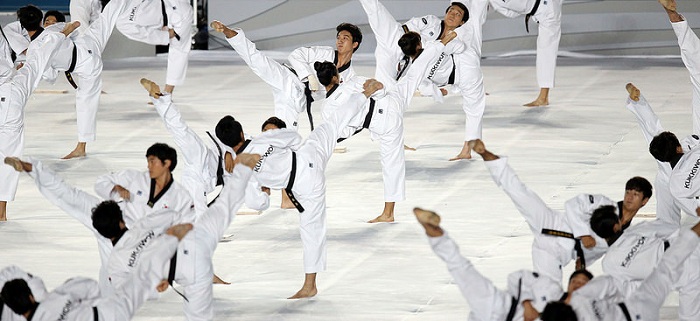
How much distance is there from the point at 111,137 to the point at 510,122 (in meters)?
3.52

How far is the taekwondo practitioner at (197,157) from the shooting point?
6387 millimetres

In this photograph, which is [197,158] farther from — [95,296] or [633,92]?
[633,92]

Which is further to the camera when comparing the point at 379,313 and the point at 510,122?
the point at 510,122

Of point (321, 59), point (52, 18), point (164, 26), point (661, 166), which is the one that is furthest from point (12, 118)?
point (661, 166)

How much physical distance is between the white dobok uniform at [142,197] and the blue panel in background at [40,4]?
367 inches

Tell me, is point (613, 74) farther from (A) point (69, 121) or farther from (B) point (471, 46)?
(A) point (69, 121)

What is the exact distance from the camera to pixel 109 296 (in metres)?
5.00

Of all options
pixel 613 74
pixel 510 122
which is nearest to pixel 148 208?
pixel 510 122

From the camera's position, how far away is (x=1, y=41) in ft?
31.2

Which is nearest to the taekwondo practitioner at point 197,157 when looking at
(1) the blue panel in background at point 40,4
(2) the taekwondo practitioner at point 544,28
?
(2) the taekwondo practitioner at point 544,28

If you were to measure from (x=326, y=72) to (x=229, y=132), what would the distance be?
1.30 meters

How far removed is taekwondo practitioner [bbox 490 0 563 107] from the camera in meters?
10.9

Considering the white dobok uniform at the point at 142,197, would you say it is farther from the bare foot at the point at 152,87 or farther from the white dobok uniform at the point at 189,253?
the bare foot at the point at 152,87

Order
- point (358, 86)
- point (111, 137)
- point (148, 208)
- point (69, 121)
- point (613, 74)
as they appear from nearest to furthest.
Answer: point (148, 208) → point (358, 86) → point (111, 137) → point (69, 121) → point (613, 74)
